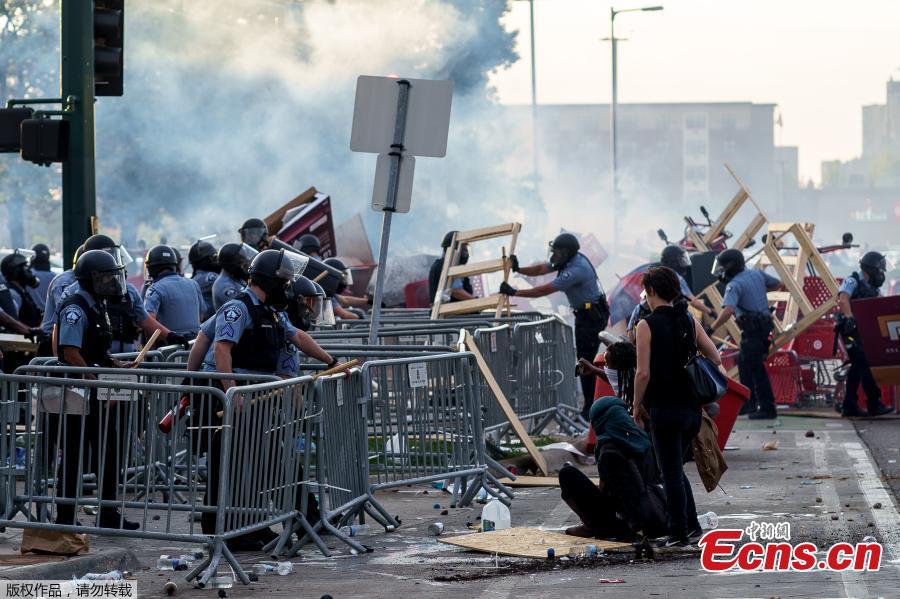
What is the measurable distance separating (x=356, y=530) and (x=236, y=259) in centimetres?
286

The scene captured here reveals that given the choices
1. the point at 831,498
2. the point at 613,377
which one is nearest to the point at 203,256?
the point at 613,377

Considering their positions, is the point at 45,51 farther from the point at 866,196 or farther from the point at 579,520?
the point at 866,196

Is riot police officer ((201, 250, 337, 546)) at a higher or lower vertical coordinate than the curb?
higher

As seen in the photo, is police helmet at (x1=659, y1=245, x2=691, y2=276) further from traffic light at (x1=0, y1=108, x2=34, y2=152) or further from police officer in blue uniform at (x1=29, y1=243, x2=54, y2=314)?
police officer in blue uniform at (x1=29, y1=243, x2=54, y2=314)

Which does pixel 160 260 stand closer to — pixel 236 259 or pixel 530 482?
pixel 236 259

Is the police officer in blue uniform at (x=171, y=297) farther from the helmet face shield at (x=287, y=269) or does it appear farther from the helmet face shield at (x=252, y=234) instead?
the helmet face shield at (x=287, y=269)

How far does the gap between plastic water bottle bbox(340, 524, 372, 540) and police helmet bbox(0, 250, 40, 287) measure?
9.09m

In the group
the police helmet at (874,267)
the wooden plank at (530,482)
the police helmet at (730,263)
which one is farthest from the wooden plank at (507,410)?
the police helmet at (874,267)

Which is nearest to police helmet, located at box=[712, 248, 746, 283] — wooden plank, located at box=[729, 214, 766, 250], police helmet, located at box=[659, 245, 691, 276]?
police helmet, located at box=[659, 245, 691, 276]

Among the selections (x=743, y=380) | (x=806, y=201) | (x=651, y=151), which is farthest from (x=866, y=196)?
(x=743, y=380)

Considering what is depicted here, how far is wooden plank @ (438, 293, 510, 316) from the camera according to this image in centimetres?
1587

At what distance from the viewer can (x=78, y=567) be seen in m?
7.63

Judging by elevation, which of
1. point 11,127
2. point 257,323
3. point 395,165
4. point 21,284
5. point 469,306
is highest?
point 11,127

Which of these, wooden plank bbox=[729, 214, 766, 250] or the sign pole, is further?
wooden plank bbox=[729, 214, 766, 250]
